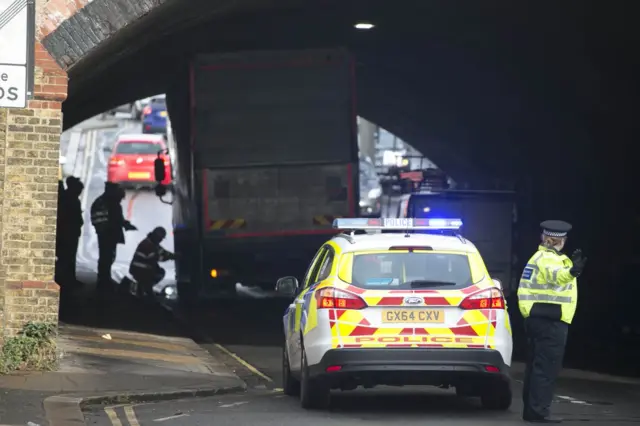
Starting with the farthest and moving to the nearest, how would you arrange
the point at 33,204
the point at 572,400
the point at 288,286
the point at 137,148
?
the point at 137,148, the point at 33,204, the point at 572,400, the point at 288,286

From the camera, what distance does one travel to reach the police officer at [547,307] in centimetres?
1166

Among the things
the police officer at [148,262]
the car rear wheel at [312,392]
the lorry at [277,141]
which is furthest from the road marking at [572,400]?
the police officer at [148,262]

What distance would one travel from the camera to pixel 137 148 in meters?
50.3

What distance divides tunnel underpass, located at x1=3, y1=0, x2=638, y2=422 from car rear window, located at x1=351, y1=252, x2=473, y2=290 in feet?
17.2

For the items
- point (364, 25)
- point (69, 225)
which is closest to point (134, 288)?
point (69, 225)

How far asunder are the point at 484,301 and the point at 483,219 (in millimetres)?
14386

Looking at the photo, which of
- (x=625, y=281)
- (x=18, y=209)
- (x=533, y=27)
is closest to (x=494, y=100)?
(x=533, y=27)

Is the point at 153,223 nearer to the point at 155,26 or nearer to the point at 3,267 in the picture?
the point at 155,26

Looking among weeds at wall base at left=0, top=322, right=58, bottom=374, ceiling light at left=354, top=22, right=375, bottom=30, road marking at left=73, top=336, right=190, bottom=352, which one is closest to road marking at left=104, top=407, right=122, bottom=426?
weeds at wall base at left=0, top=322, right=58, bottom=374

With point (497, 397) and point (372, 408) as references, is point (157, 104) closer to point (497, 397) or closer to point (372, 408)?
point (372, 408)

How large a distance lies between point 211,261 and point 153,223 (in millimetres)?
18554

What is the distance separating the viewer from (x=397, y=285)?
38.4 ft

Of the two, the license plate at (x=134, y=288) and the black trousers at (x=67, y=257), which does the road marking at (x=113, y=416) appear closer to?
the black trousers at (x=67, y=257)

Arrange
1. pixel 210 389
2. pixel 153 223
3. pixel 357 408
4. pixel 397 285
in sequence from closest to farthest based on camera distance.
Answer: pixel 397 285, pixel 357 408, pixel 210 389, pixel 153 223
